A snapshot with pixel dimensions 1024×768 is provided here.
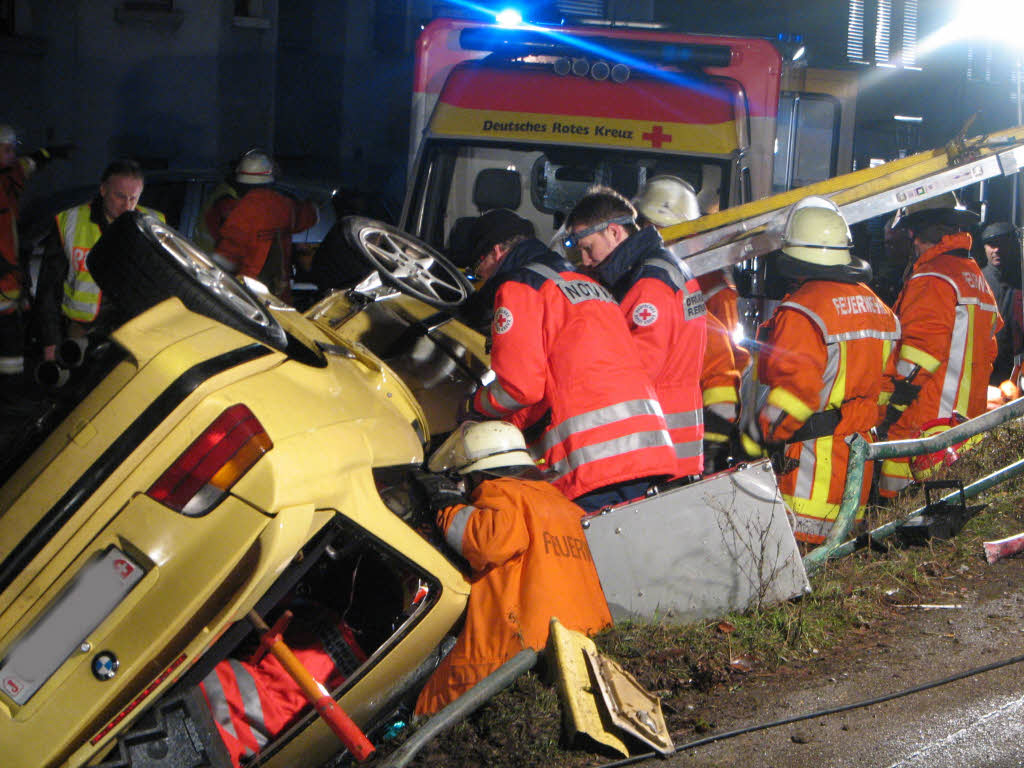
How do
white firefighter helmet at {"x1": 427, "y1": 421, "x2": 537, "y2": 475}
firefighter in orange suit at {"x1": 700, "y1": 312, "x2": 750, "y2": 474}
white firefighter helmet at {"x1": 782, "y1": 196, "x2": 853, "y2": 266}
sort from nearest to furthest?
white firefighter helmet at {"x1": 427, "y1": 421, "x2": 537, "y2": 475} < white firefighter helmet at {"x1": 782, "y1": 196, "x2": 853, "y2": 266} < firefighter in orange suit at {"x1": 700, "y1": 312, "x2": 750, "y2": 474}

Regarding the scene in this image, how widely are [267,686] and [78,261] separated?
412cm

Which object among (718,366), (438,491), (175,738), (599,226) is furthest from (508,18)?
(175,738)

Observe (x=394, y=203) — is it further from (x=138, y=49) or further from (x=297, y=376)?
(x=297, y=376)

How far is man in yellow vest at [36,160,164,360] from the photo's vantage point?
267 inches

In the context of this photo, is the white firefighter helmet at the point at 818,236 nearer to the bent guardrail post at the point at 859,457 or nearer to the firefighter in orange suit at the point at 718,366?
the firefighter in orange suit at the point at 718,366

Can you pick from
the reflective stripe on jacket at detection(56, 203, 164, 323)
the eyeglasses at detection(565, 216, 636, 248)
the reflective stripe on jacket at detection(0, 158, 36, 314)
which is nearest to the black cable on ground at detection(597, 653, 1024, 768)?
the eyeglasses at detection(565, 216, 636, 248)

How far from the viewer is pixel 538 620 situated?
11.6 ft

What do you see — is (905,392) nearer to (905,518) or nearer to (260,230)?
(905,518)

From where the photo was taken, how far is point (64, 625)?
9.08 ft

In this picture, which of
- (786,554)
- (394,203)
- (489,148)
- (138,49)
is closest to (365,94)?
(138,49)

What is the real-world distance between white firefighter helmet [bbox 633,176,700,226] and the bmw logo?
425 cm

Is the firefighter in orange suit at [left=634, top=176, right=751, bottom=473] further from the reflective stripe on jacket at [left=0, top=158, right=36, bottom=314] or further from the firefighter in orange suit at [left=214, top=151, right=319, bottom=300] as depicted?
the reflective stripe on jacket at [left=0, top=158, right=36, bottom=314]

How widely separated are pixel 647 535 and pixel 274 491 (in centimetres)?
148

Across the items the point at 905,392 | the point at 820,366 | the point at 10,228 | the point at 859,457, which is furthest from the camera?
the point at 10,228
